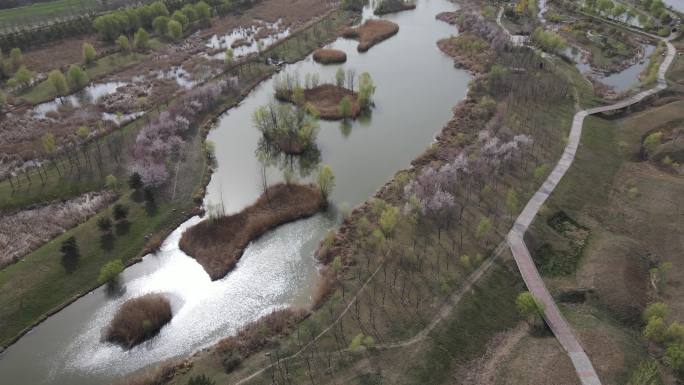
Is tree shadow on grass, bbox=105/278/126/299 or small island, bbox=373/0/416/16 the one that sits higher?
small island, bbox=373/0/416/16

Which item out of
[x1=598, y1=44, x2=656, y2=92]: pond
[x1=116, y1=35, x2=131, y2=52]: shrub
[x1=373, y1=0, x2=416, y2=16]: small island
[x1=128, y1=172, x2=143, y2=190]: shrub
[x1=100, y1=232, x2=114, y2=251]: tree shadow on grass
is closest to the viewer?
[x1=100, y1=232, x2=114, y2=251]: tree shadow on grass

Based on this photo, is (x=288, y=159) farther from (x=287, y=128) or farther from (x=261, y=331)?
(x=261, y=331)

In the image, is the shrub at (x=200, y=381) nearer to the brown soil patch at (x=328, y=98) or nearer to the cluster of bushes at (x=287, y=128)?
the cluster of bushes at (x=287, y=128)

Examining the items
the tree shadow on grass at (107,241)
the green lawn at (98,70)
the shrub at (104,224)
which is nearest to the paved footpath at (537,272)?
the tree shadow on grass at (107,241)

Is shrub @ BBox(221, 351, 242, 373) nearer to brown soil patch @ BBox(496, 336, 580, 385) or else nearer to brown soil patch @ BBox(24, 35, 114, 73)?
brown soil patch @ BBox(496, 336, 580, 385)

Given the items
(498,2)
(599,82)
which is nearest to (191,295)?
(599,82)

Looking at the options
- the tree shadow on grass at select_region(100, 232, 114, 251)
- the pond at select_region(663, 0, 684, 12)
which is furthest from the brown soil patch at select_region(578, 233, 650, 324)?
the pond at select_region(663, 0, 684, 12)
